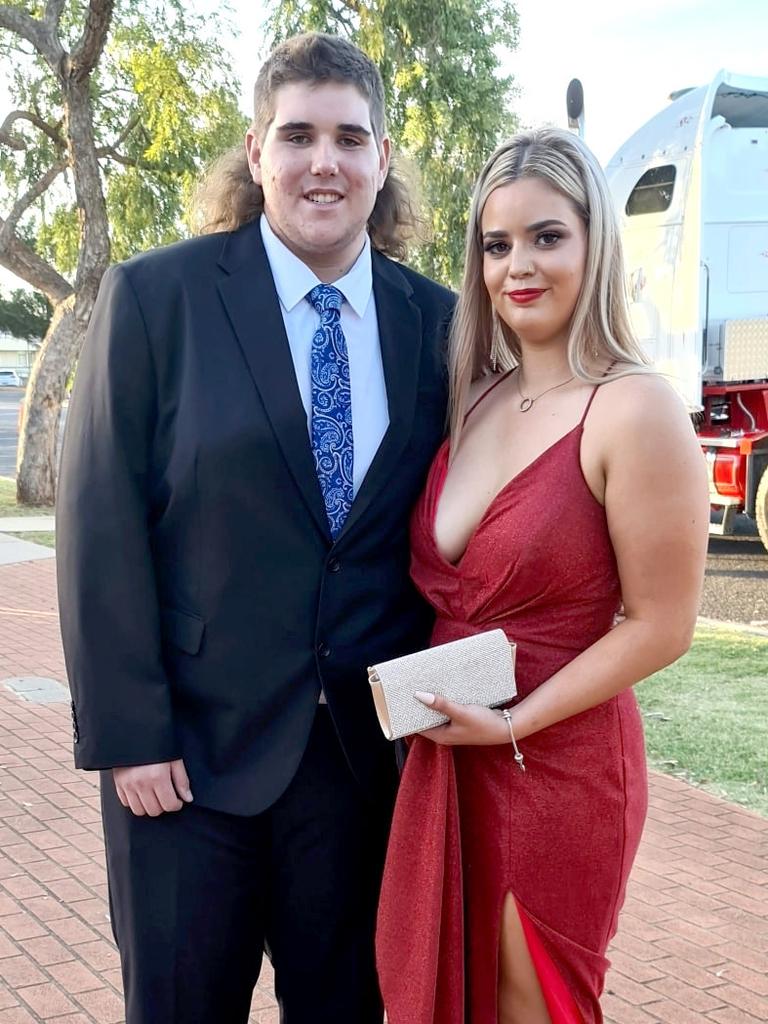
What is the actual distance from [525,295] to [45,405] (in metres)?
13.6

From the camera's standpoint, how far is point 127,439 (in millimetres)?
2244

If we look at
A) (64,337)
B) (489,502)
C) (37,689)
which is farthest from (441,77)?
(489,502)

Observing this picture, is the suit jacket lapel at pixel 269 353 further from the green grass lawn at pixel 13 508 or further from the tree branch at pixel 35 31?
the tree branch at pixel 35 31

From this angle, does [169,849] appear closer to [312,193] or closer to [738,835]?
[312,193]

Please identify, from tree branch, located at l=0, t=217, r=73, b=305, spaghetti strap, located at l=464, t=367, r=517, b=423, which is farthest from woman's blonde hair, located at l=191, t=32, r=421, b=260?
tree branch, located at l=0, t=217, r=73, b=305

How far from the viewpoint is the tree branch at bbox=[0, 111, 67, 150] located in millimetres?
16438

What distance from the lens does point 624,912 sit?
395 cm

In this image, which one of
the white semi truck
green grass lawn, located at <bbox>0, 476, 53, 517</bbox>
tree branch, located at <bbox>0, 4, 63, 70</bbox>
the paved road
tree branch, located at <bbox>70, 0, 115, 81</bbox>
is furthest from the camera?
green grass lawn, located at <bbox>0, 476, 53, 517</bbox>

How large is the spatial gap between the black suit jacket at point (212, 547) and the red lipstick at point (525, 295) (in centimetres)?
33

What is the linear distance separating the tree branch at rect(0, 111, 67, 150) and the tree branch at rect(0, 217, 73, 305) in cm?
142

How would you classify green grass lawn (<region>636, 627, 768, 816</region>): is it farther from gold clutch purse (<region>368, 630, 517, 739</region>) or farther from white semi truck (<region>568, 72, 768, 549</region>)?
gold clutch purse (<region>368, 630, 517, 739</region>)

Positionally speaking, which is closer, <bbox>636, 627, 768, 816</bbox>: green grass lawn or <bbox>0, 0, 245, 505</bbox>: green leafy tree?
<bbox>636, 627, 768, 816</bbox>: green grass lawn

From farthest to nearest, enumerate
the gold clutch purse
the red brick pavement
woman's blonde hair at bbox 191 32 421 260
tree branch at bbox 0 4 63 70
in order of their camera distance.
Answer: tree branch at bbox 0 4 63 70
the red brick pavement
woman's blonde hair at bbox 191 32 421 260
the gold clutch purse

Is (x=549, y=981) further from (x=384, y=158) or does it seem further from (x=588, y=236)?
(x=384, y=158)
